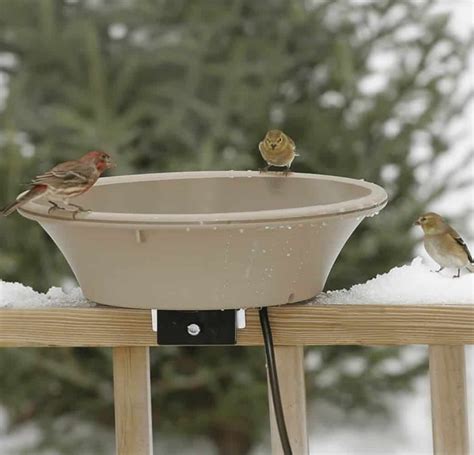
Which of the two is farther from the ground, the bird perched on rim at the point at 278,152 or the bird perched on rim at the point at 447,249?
the bird perched on rim at the point at 278,152

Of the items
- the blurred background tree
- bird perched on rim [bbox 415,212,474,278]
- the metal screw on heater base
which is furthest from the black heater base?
the blurred background tree

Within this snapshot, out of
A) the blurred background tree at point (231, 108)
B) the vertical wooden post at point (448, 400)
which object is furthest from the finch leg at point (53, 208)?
the blurred background tree at point (231, 108)

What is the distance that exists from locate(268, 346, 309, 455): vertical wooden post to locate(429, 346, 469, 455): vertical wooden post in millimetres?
130

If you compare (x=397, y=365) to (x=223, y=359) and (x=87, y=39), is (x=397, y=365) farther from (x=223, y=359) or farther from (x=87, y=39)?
(x=87, y=39)

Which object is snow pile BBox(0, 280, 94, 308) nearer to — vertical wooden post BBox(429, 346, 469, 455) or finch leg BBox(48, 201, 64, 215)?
finch leg BBox(48, 201, 64, 215)

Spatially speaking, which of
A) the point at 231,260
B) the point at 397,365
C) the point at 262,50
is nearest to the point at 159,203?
the point at 231,260

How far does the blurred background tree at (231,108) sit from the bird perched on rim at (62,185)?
1496 millimetres

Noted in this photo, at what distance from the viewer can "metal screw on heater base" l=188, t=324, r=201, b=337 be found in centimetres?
93

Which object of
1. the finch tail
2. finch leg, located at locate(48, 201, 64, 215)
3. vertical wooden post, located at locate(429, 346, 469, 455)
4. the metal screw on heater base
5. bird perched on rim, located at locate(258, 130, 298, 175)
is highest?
bird perched on rim, located at locate(258, 130, 298, 175)

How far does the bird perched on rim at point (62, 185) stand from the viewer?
882 millimetres

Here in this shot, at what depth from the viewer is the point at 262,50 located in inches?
102

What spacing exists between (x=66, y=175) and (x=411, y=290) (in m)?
0.35

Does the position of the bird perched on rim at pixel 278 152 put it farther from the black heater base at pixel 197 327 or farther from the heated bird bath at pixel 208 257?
the black heater base at pixel 197 327

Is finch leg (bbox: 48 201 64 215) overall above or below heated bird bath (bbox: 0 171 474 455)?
above
